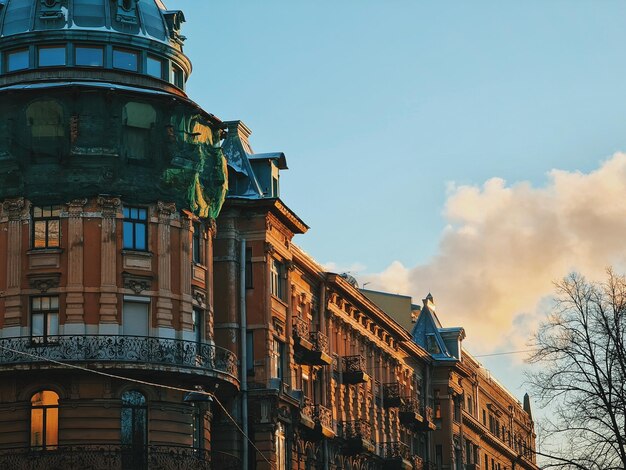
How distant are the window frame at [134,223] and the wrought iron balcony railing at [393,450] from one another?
31.3 m

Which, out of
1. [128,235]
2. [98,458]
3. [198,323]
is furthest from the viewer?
[198,323]

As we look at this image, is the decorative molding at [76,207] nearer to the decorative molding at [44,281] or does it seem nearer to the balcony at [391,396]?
the decorative molding at [44,281]

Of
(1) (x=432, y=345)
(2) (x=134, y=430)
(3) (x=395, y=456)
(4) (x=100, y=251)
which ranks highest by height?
(1) (x=432, y=345)

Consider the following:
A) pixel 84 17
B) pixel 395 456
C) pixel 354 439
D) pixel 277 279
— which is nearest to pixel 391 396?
pixel 395 456

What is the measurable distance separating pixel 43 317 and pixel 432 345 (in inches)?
2020

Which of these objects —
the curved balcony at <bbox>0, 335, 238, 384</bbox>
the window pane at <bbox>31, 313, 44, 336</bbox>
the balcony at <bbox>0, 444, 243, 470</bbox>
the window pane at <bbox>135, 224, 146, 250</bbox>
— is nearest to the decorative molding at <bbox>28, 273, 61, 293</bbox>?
the window pane at <bbox>31, 313, 44, 336</bbox>

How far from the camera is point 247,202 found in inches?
2525

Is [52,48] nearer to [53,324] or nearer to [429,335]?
[53,324]

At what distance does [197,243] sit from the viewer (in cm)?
5881

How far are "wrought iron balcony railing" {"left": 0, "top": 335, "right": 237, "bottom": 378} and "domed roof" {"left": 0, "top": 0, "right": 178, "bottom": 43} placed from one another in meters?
11.6

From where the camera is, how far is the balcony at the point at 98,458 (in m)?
52.4

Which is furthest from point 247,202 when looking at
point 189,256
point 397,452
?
point 397,452

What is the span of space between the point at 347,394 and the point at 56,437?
27494 millimetres

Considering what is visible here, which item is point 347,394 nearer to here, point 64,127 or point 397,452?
point 397,452
